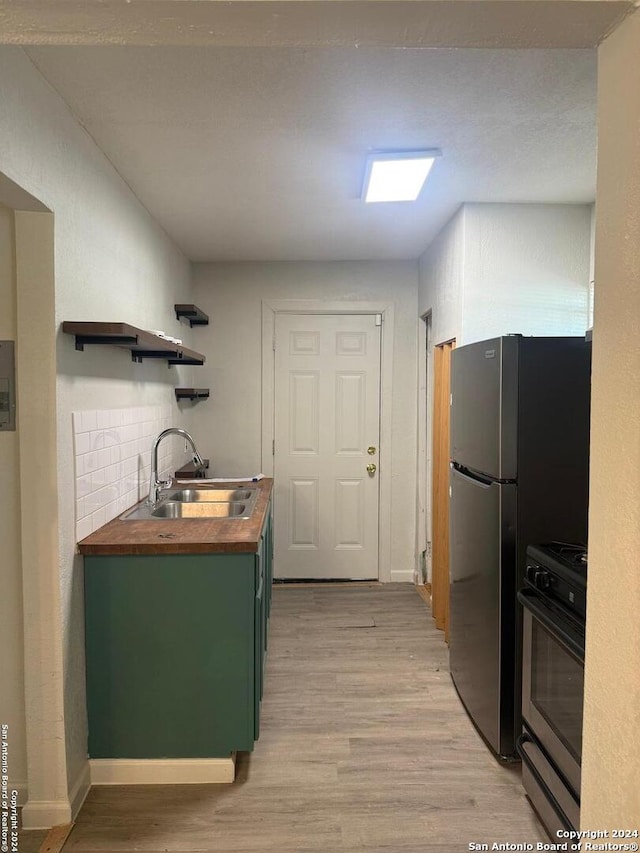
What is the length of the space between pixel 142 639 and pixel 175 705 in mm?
274

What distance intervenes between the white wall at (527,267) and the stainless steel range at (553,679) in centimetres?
132

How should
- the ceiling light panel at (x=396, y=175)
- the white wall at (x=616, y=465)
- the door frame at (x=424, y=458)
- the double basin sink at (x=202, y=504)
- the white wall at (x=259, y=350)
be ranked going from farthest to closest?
the white wall at (x=259, y=350), the door frame at (x=424, y=458), the double basin sink at (x=202, y=504), the ceiling light panel at (x=396, y=175), the white wall at (x=616, y=465)

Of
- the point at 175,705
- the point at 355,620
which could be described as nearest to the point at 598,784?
the point at 175,705

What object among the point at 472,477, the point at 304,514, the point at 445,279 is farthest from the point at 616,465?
the point at 304,514

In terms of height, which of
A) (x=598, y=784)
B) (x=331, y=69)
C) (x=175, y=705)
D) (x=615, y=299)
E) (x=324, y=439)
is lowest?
(x=175, y=705)

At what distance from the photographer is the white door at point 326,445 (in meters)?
4.13

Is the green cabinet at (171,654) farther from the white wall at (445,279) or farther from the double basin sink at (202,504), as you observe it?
the white wall at (445,279)

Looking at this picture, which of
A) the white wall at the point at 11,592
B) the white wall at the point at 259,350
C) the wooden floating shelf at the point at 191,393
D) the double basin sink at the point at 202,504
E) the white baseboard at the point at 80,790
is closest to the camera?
the white wall at the point at 11,592

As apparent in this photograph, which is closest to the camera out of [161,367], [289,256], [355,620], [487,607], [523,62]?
[523,62]

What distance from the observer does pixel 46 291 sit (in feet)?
5.68

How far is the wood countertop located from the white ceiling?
1.48m

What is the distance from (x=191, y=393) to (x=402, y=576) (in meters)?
2.06

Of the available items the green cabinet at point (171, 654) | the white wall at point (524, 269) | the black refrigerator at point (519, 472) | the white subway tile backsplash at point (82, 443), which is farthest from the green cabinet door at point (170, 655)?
the white wall at point (524, 269)

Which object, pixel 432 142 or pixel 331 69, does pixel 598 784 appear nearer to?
pixel 331 69
